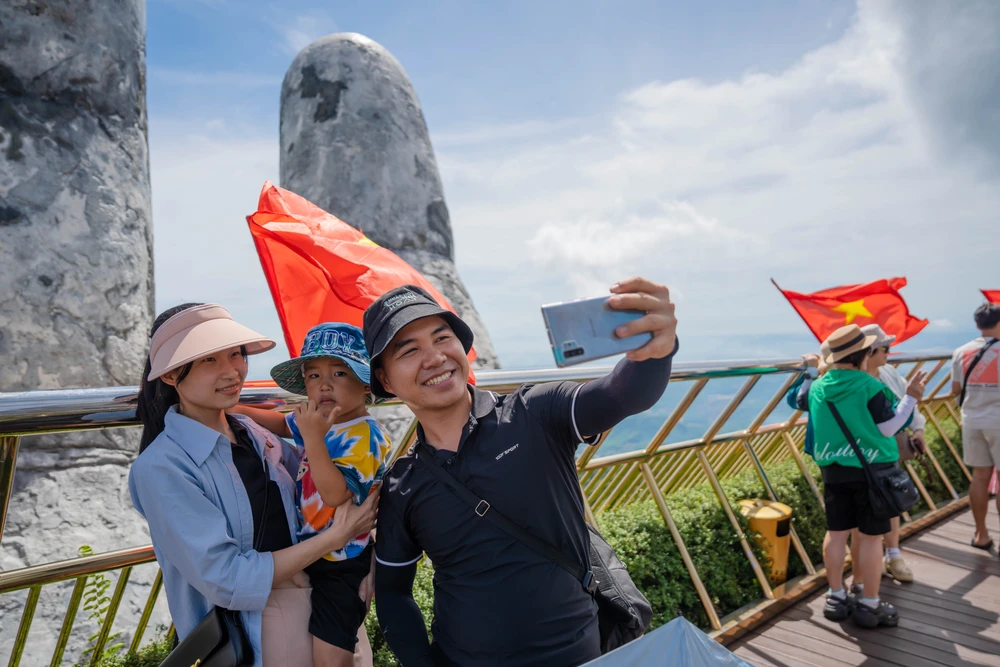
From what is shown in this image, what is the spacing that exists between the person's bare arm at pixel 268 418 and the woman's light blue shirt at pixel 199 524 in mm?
363

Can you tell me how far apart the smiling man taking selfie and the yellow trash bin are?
317cm

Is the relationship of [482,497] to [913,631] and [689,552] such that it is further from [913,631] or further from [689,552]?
[913,631]

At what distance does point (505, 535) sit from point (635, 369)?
52 centimetres

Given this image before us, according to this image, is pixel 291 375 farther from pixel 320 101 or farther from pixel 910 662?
pixel 320 101

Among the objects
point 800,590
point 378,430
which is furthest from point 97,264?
point 800,590

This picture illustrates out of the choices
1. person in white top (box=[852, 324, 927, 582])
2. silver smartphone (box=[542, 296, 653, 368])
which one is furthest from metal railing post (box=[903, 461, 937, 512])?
silver smartphone (box=[542, 296, 653, 368])

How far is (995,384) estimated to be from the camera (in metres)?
5.21

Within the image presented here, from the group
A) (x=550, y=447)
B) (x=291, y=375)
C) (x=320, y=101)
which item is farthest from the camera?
(x=320, y=101)

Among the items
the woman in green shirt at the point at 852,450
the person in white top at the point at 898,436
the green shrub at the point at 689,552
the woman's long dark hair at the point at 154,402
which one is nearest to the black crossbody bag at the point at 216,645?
the woman's long dark hair at the point at 154,402

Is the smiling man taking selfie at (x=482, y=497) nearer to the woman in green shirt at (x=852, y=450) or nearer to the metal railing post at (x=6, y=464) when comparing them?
the metal railing post at (x=6, y=464)

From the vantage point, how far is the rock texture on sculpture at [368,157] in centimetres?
774

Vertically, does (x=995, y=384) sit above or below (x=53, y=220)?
below

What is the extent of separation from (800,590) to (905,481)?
1072mm

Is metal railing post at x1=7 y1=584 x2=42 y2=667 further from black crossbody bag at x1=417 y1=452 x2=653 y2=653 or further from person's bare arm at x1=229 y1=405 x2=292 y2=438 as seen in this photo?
black crossbody bag at x1=417 y1=452 x2=653 y2=653
